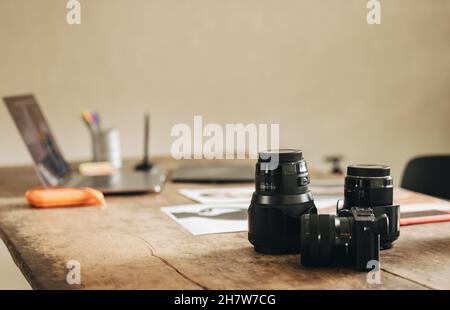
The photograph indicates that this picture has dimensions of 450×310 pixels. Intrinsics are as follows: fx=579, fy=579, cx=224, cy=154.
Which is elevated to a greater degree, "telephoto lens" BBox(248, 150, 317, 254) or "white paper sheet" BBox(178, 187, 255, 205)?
"telephoto lens" BBox(248, 150, 317, 254)

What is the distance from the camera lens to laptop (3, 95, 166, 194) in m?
1.51

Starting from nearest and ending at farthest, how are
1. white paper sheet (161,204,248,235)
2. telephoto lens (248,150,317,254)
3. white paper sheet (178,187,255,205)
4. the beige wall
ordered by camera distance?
1. telephoto lens (248,150,317,254)
2. white paper sheet (161,204,248,235)
3. white paper sheet (178,187,255,205)
4. the beige wall

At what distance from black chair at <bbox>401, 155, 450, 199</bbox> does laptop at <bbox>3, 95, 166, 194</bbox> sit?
0.81 metres

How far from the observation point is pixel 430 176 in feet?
6.00

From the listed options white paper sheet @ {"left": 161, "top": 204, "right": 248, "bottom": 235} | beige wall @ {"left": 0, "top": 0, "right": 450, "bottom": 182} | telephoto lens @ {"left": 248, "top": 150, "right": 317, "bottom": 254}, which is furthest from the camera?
beige wall @ {"left": 0, "top": 0, "right": 450, "bottom": 182}

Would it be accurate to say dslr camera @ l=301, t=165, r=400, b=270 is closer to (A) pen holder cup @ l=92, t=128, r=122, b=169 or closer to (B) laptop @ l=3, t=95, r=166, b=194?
(B) laptop @ l=3, t=95, r=166, b=194

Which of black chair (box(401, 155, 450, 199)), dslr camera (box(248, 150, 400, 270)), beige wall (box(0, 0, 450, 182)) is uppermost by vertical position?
beige wall (box(0, 0, 450, 182))

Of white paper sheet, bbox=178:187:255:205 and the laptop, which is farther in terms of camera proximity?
the laptop

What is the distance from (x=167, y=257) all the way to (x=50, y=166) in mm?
883

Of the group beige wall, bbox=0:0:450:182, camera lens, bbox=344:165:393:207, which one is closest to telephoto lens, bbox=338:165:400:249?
camera lens, bbox=344:165:393:207

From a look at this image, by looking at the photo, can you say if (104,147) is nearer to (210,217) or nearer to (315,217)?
(210,217)

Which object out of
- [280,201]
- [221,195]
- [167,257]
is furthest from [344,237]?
[221,195]
